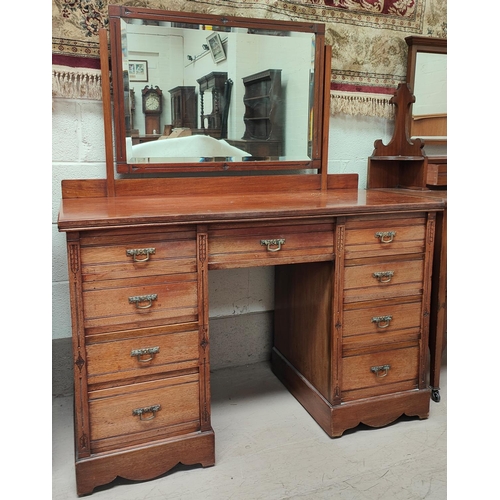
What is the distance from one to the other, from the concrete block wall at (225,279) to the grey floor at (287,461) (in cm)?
29

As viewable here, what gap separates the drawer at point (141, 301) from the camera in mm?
1602

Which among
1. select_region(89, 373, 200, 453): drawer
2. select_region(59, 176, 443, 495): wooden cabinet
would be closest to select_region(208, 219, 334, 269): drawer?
select_region(59, 176, 443, 495): wooden cabinet

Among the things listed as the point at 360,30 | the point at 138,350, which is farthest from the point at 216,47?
the point at 138,350

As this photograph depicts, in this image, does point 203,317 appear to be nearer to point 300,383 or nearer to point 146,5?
point 300,383

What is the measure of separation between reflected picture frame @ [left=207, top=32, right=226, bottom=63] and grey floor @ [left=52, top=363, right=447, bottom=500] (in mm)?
1490

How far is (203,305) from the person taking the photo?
1.73m

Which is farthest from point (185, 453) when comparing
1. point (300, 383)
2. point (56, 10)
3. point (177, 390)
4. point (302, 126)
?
point (56, 10)

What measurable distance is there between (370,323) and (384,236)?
1.14 ft

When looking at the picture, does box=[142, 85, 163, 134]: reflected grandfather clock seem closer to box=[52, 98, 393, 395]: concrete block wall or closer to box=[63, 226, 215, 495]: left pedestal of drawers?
box=[52, 98, 393, 395]: concrete block wall

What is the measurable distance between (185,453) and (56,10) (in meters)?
1.75

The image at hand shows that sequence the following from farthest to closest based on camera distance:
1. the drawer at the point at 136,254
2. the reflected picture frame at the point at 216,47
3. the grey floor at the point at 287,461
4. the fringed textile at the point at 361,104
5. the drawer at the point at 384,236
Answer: the fringed textile at the point at 361,104 < the reflected picture frame at the point at 216,47 < the drawer at the point at 384,236 < the grey floor at the point at 287,461 < the drawer at the point at 136,254

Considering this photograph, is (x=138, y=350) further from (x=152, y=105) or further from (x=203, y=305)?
(x=152, y=105)

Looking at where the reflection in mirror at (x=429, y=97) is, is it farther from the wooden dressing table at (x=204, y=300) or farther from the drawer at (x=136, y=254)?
the drawer at (x=136, y=254)

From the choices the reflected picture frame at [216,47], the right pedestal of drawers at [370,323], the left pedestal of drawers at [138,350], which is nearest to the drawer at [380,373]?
the right pedestal of drawers at [370,323]
